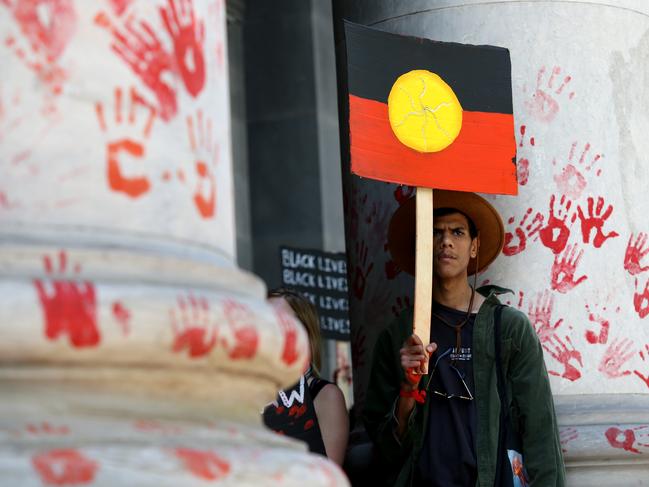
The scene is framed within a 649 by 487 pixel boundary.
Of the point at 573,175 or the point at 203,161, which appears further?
the point at 573,175

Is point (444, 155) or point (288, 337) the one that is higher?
point (444, 155)

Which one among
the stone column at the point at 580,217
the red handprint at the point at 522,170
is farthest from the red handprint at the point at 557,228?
the red handprint at the point at 522,170

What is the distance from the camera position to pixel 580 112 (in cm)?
522

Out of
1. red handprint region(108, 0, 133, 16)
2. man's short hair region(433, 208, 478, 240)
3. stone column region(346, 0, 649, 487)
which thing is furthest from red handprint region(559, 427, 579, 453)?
red handprint region(108, 0, 133, 16)

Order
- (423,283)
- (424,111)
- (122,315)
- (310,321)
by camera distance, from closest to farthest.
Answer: (122,315)
(423,283)
(424,111)
(310,321)

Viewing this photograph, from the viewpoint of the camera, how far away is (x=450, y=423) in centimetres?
463

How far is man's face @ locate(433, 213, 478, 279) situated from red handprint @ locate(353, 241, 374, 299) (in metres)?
0.67

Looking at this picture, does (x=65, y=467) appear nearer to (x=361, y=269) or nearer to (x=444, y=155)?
(x=444, y=155)

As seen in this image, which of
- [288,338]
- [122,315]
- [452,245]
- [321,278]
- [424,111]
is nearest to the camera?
[122,315]

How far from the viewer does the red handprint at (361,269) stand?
5.60 metres

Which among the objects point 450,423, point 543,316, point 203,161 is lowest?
point 450,423

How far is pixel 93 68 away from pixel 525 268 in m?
3.10

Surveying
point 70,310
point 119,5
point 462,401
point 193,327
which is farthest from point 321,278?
point 70,310

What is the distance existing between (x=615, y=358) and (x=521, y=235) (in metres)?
0.56
